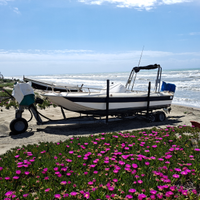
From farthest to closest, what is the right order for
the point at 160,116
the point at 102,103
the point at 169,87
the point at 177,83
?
the point at 177,83
the point at 169,87
the point at 160,116
the point at 102,103

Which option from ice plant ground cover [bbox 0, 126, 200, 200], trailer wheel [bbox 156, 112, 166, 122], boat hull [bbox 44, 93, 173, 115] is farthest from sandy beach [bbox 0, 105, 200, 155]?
ice plant ground cover [bbox 0, 126, 200, 200]

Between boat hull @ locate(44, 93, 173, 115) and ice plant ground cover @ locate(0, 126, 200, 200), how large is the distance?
319cm

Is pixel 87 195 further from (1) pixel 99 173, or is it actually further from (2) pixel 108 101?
(2) pixel 108 101

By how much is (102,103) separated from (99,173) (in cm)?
506

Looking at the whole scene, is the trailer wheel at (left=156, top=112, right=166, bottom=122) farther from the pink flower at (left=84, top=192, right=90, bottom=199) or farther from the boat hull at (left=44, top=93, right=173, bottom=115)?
the pink flower at (left=84, top=192, right=90, bottom=199)

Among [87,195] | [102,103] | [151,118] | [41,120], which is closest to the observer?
[87,195]

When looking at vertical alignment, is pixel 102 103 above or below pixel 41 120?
above

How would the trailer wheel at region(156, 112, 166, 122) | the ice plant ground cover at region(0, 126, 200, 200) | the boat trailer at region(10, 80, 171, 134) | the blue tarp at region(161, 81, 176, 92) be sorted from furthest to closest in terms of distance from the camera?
1. the blue tarp at region(161, 81, 176, 92)
2. the trailer wheel at region(156, 112, 166, 122)
3. the boat trailer at region(10, 80, 171, 134)
4. the ice plant ground cover at region(0, 126, 200, 200)

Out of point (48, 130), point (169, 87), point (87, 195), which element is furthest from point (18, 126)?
point (169, 87)

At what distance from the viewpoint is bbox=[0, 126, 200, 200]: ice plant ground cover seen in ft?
10.1

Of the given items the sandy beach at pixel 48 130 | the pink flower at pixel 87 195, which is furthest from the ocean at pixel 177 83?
the pink flower at pixel 87 195

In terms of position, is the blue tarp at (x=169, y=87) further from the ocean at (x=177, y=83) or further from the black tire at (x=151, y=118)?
the ocean at (x=177, y=83)

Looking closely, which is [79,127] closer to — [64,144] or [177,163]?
[64,144]

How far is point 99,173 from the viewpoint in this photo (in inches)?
147
